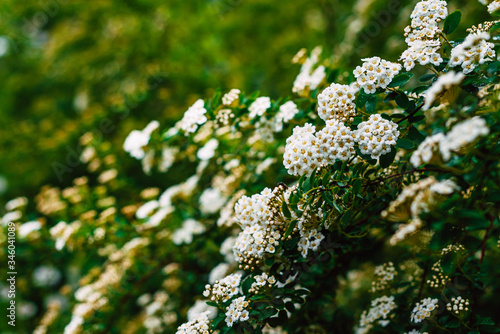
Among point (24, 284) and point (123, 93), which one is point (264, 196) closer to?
point (24, 284)

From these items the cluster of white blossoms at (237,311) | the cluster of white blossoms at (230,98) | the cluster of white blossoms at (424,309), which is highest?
the cluster of white blossoms at (230,98)

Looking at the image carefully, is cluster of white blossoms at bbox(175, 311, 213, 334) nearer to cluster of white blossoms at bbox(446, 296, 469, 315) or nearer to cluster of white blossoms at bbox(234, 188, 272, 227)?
cluster of white blossoms at bbox(234, 188, 272, 227)

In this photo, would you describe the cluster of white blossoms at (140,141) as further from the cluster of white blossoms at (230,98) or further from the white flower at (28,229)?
the white flower at (28,229)

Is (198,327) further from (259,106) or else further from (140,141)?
(140,141)

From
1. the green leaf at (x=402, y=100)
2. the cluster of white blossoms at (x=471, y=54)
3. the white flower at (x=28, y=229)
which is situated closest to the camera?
the cluster of white blossoms at (x=471, y=54)

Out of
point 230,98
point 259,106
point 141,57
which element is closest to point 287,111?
point 259,106

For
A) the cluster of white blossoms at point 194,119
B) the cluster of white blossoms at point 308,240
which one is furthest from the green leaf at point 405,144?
the cluster of white blossoms at point 194,119
